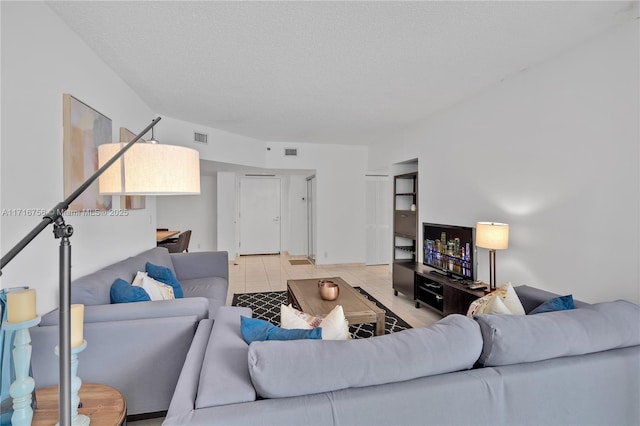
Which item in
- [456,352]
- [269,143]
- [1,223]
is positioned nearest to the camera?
[456,352]

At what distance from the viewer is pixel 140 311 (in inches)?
75.0

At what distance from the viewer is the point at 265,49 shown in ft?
8.16

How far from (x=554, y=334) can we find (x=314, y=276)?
15.1ft

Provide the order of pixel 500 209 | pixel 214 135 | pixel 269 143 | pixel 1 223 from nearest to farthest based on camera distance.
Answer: pixel 1 223 < pixel 500 209 < pixel 214 135 < pixel 269 143

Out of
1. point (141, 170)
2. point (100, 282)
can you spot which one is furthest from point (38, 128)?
point (100, 282)

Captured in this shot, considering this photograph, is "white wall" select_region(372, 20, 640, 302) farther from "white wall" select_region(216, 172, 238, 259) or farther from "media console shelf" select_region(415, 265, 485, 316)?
"white wall" select_region(216, 172, 238, 259)

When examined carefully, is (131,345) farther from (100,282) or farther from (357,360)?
(357,360)

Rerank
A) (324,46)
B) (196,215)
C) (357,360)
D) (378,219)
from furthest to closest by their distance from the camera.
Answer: (196,215), (378,219), (324,46), (357,360)

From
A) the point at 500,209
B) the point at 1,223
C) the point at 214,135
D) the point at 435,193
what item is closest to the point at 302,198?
the point at 214,135

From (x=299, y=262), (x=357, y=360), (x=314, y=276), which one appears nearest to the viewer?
(x=357, y=360)

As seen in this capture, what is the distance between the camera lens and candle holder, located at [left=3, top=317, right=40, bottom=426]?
1155 mm

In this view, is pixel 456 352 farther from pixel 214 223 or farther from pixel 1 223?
pixel 214 223

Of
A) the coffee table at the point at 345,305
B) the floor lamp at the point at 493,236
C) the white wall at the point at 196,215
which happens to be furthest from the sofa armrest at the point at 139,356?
the white wall at the point at 196,215

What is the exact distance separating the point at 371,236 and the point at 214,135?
370 centimetres
